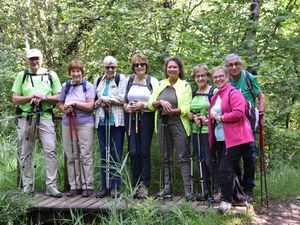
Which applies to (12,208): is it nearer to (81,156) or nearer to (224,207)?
(81,156)

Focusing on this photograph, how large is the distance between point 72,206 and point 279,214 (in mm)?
2814

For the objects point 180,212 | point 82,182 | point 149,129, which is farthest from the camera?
point 82,182

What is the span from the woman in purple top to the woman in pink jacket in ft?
6.13

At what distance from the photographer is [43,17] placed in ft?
39.0

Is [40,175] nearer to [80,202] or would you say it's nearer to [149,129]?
[80,202]

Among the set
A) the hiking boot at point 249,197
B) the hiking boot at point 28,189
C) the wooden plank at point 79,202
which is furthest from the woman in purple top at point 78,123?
the hiking boot at point 249,197

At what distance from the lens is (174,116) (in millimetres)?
5574

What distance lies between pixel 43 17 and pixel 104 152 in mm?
7294

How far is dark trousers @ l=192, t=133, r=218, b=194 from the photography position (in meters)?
5.49

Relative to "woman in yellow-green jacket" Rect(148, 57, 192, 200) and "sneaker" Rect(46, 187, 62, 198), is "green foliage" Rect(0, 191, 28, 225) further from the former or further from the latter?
"woman in yellow-green jacket" Rect(148, 57, 192, 200)

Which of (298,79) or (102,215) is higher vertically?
(298,79)

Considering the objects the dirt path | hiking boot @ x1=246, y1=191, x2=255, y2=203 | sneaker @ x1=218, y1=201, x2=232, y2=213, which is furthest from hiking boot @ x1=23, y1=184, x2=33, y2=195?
the dirt path

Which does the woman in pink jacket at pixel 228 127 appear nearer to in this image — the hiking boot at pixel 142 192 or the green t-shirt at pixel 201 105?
the green t-shirt at pixel 201 105

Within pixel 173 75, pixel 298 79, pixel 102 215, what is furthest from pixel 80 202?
pixel 298 79
